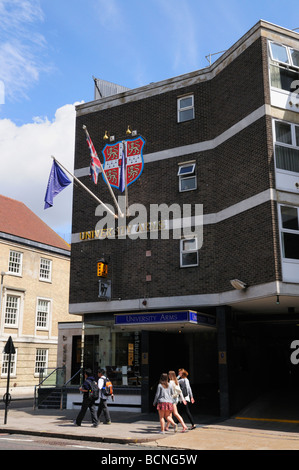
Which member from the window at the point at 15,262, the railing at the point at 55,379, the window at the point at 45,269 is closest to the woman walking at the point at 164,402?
the railing at the point at 55,379

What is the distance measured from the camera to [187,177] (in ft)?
62.3

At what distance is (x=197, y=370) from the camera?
21328mm

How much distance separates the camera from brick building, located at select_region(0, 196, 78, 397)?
115ft

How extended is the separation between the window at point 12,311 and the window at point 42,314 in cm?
228

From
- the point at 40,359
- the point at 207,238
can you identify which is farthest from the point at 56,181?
the point at 40,359

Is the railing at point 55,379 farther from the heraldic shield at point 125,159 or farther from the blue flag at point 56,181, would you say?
the heraldic shield at point 125,159

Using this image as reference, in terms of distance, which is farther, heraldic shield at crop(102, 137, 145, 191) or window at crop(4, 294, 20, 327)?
window at crop(4, 294, 20, 327)

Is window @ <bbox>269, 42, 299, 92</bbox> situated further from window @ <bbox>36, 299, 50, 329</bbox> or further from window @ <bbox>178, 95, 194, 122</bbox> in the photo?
window @ <bbox>36, 299, 50, 329</bbox>

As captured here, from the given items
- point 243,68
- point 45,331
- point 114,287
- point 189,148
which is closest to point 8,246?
point 45,331

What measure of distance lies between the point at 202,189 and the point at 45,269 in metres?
23.9

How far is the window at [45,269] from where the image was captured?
38812 millimetres

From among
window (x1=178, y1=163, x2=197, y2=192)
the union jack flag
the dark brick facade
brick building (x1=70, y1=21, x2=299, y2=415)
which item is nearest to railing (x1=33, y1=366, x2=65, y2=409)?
brick building (x1=70, y1=21, x2=299, y2=415)

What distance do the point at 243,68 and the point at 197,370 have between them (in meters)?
12.8

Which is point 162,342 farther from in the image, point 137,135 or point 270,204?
point 137,135
